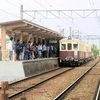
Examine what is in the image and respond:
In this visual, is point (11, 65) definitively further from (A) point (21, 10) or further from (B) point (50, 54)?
(B) point (50, 54)

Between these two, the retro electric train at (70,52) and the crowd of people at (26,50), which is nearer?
the crowd of people at (26,50)

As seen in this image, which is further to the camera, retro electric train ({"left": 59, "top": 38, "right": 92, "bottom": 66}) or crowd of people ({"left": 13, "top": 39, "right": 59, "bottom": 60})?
retro electric train ({"left": 59, "top": 38, "right": 92, "bottom": 66})

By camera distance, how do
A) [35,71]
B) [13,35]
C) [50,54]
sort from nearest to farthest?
[13,35] < [35,71] < [50,54]

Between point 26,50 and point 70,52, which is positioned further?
point 70,52

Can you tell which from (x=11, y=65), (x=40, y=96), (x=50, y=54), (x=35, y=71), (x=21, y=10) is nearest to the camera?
(x=40, y=96)

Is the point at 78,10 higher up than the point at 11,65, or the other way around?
the point at 78,10

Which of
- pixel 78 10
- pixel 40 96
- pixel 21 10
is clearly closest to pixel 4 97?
pixel 40 96

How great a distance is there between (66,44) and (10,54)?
1576cm

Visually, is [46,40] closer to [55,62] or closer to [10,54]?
[55,62]

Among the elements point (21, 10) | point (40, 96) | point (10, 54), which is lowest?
point (40, 96)

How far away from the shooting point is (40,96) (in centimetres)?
1360

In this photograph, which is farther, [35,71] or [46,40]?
[46,40]

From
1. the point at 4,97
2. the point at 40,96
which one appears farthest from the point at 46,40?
the point at 4,97

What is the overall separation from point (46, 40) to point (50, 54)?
1.97 metres
